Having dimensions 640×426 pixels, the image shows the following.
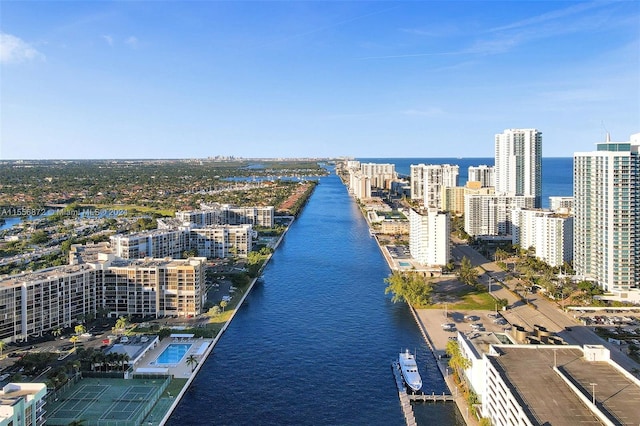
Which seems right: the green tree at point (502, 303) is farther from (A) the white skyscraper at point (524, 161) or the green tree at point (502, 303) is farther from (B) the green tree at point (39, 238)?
(B) the green tree at point (39, 238)

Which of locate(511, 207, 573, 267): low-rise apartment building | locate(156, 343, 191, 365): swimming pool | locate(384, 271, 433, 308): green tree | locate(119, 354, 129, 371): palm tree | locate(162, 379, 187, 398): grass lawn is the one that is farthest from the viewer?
locate(511, 207, 573, 267): low-rise apartment building

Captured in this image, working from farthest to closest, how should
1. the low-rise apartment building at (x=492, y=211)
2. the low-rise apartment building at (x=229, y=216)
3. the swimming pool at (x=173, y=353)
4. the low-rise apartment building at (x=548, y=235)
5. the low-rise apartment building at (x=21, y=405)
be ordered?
1. the low-rise apartment building at (x=492, y=211)
2. the low-rise apartment building at (x=229, y=216)
3. the low-rise apartment building at (x=548, y=235)
4. the swimming pool at (x=173, y=353)
5. the low-rise apartment building at (x=21, y=405)

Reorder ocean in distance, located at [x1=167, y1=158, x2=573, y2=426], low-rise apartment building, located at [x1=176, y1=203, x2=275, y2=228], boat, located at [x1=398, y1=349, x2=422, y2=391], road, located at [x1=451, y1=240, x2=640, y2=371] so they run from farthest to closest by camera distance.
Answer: low-rise apartment building, located at [x1=176, y1=203, x2=275, y2=228] → road, located at [x1=451, y1=240, x2=640, y2=371] → boat, located at [x1=398, y1=349, x2=422, y2=391] → ocean in distance, located at [x1=167, y1=158, x2=573, y2=426]

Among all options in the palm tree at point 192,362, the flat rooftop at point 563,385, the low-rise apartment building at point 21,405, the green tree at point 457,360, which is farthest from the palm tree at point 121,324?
the flat rooftop at point 563,385

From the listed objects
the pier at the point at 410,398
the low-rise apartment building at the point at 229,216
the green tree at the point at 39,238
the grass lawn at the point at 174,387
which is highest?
the low-rise apartment building at the point at 229,216

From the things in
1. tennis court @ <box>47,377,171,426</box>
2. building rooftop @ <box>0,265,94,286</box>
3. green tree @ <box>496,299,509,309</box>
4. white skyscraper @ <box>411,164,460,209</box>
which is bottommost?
tennis court @ <box>47,377,171,426</box>

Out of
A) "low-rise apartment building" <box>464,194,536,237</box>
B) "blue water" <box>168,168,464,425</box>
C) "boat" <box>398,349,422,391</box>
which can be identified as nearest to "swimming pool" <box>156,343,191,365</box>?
"blue water" <box>168,168,464,425</box>

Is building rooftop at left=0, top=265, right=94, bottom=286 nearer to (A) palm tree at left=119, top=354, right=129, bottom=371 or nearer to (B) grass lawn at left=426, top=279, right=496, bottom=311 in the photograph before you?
(A) palm tree at left=119, top=354, right=129, bottom=371
